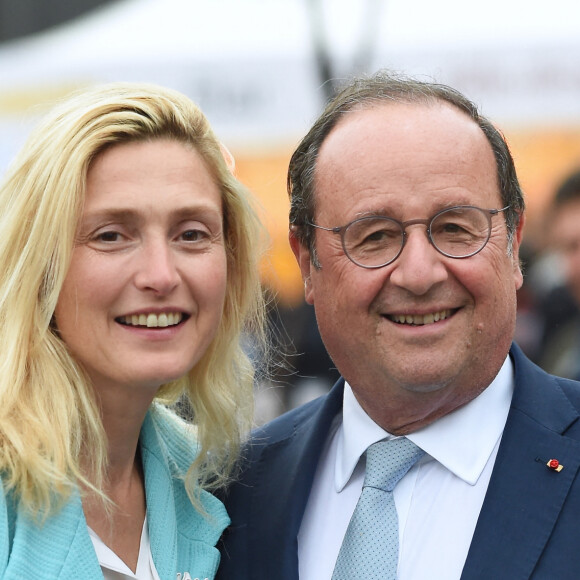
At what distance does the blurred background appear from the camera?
5.29 metres

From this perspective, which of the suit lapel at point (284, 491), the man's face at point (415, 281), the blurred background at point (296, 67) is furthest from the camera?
the blurred background at point (296, 67)

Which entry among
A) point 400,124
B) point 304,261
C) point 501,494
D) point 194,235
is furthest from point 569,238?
point 194,235

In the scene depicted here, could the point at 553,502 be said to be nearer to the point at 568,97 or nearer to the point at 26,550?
the point at 26,550

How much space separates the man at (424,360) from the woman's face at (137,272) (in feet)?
1.33

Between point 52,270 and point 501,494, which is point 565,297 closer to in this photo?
point 501,494

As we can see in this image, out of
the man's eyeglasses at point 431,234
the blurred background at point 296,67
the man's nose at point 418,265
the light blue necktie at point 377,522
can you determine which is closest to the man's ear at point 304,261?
the man's eyeglasses at point 431,234

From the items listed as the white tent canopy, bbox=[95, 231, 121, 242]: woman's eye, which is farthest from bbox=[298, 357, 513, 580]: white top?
the white tent canopy

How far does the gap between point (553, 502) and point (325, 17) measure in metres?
3.76

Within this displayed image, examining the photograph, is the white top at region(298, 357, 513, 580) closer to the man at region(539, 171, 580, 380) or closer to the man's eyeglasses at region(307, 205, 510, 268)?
the man's eyeglasses at region(307, 205, 510, 268)

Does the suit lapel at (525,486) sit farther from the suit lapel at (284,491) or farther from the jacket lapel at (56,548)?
the jacket lapel at (56,548)

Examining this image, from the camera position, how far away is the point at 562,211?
16.3ft

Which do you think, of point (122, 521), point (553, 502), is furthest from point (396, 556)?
point (122, 521)

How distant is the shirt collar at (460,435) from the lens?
2.51 metres

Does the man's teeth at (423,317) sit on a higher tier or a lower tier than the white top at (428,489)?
higher
